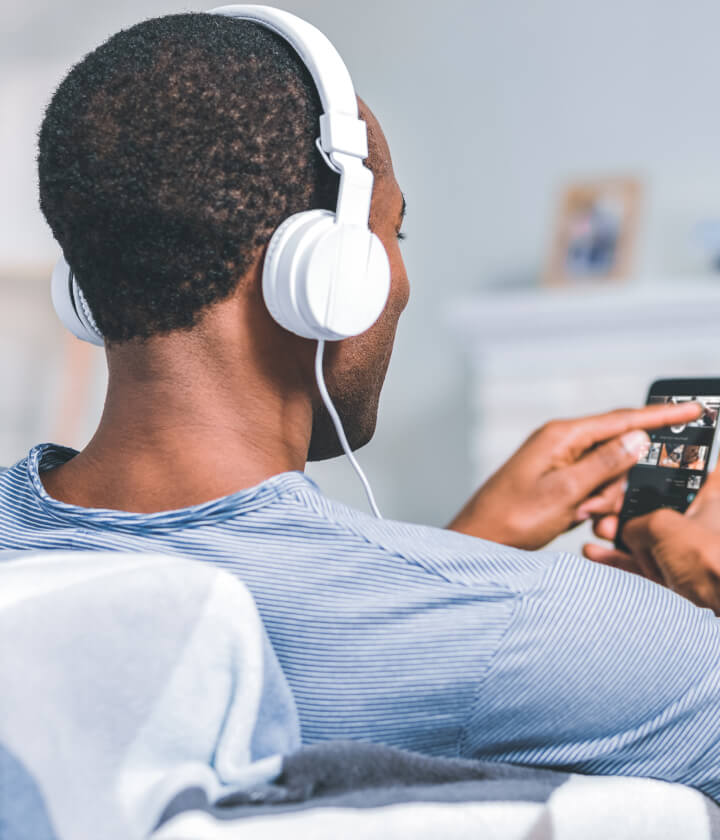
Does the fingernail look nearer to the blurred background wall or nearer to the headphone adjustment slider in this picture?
the headphone adjustment slider

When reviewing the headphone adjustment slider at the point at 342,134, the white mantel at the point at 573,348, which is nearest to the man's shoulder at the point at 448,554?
the headphone adjustment slider at the point at 342,134

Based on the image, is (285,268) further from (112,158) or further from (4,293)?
(4,293)

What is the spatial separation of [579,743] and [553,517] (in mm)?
478

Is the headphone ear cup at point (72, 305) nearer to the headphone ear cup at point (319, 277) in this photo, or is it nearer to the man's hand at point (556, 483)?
the headphone ear cup at point (319, 277)

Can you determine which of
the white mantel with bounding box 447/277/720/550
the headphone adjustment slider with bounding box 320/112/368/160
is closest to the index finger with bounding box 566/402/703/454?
the headphone adjustment slider with bounding box 320/112/368/160

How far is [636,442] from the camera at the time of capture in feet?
3.25

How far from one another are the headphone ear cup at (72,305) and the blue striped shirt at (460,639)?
0.63 feet

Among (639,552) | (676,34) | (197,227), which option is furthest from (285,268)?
(676,34)

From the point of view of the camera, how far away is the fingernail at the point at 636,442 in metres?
0.99

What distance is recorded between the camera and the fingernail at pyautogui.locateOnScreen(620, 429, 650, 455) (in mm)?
986

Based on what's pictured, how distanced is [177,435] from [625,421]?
0.55 m

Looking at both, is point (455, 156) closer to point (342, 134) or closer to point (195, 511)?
point (342, 134)

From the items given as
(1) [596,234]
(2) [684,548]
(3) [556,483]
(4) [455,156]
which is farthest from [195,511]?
(4) [455,156]

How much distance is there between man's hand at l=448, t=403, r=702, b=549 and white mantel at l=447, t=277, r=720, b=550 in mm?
1703
